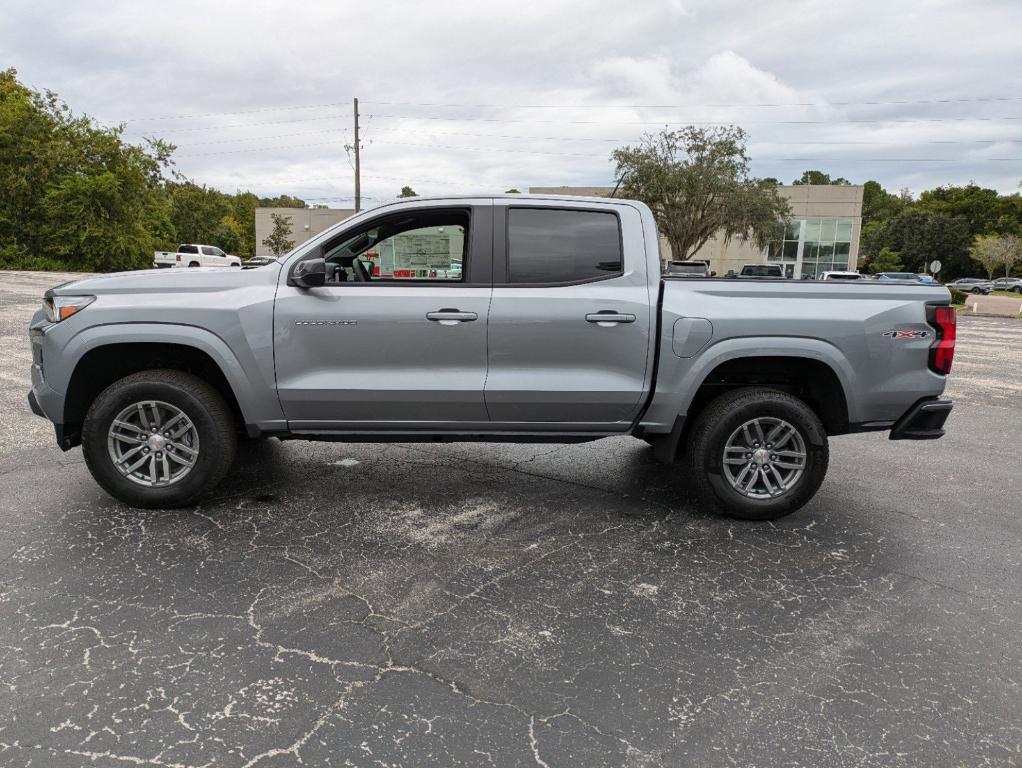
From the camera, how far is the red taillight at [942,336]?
438 cm

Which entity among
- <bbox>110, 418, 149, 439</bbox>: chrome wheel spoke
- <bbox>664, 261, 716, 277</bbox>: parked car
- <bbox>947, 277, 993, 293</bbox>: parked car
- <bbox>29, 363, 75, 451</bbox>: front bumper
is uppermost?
<bbox>664, 261, 716, 277</bbox>: parked car

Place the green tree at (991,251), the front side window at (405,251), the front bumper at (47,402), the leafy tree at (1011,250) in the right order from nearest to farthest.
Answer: the front bumper at (47,402), the front side window at (405,251), the leafy tree at (1011,250), the green tree at (991,251)

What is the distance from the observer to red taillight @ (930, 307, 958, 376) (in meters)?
4.38

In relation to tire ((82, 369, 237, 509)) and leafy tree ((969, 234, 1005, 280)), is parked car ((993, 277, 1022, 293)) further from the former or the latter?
tire ((82, 369, 237, 509))

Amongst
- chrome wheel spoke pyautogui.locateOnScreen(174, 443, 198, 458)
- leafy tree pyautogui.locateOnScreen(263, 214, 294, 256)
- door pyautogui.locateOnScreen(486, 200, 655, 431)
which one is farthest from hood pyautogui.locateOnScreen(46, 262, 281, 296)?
leafy tree pyautogui.locateOnScreen(263, 214, 294, 256)

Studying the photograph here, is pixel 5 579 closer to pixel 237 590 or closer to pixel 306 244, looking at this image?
pixel 237 590

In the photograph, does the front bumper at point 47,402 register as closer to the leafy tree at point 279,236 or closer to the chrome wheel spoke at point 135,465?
the chrome wheel spoke at point 135,465

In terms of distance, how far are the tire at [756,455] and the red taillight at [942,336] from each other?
773mm

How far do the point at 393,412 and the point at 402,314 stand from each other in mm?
610

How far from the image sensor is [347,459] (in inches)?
228

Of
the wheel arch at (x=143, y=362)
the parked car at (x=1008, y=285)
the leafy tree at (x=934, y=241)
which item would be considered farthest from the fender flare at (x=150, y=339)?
the leafy tree at (x=934, y=241)

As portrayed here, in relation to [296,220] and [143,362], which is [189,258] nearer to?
[296,220]

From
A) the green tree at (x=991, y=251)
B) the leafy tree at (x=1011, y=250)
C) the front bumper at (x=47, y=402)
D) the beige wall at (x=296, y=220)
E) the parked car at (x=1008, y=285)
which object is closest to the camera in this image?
the front bumper at (x=47, y=402)

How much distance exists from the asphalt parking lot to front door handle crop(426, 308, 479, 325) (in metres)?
1.24
